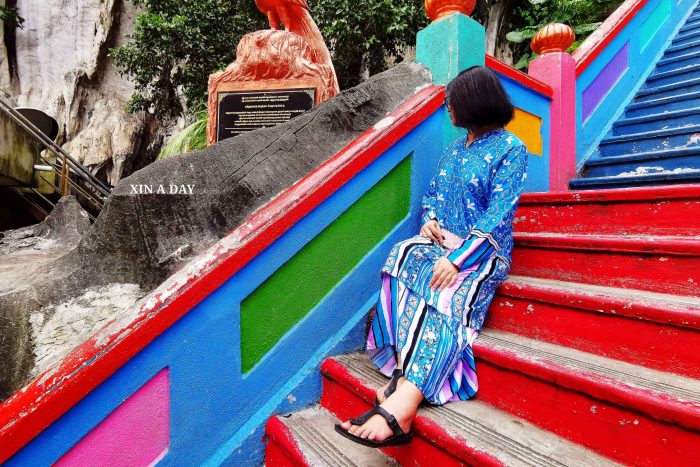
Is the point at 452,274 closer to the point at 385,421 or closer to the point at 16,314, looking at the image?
the point at 385,421

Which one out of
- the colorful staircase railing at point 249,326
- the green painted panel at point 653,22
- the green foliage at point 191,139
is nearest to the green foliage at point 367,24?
the green foliage at point 191,139

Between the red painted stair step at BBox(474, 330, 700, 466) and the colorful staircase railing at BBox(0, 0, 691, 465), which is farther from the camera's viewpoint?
the colorful staircase railing at BBox(0, 0, 691, 465)

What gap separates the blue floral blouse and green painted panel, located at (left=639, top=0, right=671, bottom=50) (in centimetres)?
374

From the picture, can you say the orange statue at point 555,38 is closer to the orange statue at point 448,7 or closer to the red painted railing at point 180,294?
the orange statue at point 448,7

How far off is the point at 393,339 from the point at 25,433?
1305 millimetres

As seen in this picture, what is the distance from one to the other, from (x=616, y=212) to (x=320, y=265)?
A: 4.82 ft

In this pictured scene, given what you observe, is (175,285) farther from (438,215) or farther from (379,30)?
(379,30)

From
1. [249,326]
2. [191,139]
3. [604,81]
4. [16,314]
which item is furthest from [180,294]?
[191,139]

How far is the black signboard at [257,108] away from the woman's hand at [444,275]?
6.86ft

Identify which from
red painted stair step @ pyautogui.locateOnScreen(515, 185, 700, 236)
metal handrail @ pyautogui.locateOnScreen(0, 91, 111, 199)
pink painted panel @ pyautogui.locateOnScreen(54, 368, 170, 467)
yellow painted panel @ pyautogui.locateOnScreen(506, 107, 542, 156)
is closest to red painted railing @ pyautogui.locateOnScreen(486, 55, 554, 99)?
yellow painted panel @ pyautogui.locateOnScreen(506, 107, 542, 156)

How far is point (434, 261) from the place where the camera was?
1.75 m

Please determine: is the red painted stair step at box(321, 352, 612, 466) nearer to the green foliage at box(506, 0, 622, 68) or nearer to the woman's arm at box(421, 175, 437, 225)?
the woman's arm at box(421, 175, 437, 225)

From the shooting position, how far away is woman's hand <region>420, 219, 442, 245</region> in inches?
76.0

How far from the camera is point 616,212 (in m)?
2.05
